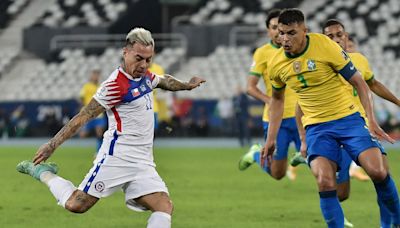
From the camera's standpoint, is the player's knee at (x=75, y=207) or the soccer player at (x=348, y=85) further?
the soccer player at (x=348, y=85)

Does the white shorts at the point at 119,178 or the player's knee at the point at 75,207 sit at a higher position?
the white shorts at the point at 119,178

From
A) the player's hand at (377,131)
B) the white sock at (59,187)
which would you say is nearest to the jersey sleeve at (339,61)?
the player's hand at (377,131)

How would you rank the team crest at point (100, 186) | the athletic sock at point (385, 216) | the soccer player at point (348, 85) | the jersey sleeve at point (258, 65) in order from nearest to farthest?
the team crest at point (100, 186), the athletic sock at point (385, 216), the soccer player at point (348, 85), the jersey sleeve at point (258, 65)

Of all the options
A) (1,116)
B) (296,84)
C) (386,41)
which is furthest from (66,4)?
(296,84)

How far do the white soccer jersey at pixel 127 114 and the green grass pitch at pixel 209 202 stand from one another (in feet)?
9.20

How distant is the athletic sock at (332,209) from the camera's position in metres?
8.90

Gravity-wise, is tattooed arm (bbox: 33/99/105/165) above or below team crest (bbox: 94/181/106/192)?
above

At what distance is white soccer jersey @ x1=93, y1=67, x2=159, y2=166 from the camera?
8.30 metres

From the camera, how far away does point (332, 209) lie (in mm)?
8906

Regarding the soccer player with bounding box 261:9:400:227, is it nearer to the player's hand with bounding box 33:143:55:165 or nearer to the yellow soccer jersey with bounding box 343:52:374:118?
the yellow soccer jersey with bounding box 343:52:374:118

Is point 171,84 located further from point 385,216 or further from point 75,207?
point 385,216

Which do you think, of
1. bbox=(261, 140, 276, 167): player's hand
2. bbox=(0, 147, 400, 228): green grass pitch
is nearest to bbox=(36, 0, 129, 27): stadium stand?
bbox=(0, 147, 400, 228): green grass pitch

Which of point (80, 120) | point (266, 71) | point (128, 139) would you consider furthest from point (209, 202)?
point (80, 120)

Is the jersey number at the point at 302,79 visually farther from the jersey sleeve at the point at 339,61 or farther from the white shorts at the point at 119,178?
the white shorts at the point at 119,178
